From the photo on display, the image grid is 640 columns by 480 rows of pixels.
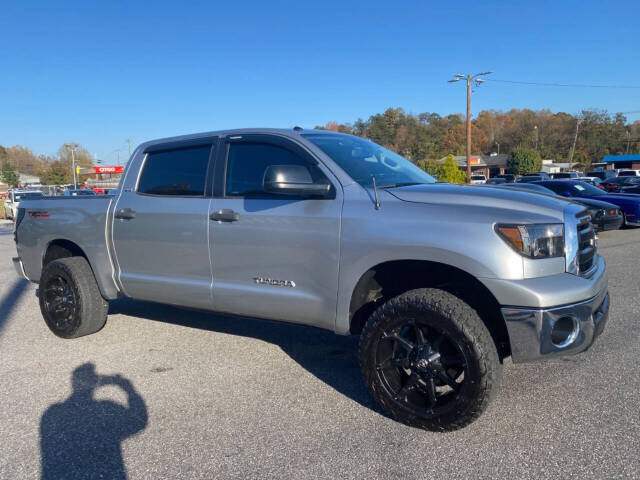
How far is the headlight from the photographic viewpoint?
2902mm

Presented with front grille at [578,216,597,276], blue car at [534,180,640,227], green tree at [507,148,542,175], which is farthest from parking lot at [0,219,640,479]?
green tree at [507,148,542,175]

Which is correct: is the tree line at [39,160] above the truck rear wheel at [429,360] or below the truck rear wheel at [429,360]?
above

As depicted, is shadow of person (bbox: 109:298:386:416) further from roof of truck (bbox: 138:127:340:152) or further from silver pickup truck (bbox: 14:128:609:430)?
roof of truck (bbox: 138:127:340:152)

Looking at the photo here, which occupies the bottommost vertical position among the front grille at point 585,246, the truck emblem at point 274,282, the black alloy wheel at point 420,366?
the black alloy wheel at point 420,366

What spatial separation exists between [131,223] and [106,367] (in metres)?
1.22

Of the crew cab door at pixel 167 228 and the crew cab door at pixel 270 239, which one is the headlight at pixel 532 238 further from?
the crew cab door at pixel 167 228

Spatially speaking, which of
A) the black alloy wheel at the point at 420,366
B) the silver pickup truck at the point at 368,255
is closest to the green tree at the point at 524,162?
→ the silver pickup truck at the point at 368,255

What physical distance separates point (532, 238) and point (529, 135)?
3984 inches

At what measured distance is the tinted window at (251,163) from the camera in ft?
12.6

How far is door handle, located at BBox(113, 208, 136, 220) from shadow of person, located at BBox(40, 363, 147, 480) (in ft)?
4.46

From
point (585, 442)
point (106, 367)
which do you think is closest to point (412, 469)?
point (585, 442)

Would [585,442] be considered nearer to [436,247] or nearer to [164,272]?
[436,247]

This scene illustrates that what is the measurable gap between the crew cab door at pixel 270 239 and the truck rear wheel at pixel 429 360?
456mm

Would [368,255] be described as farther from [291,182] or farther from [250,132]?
[250,132]
